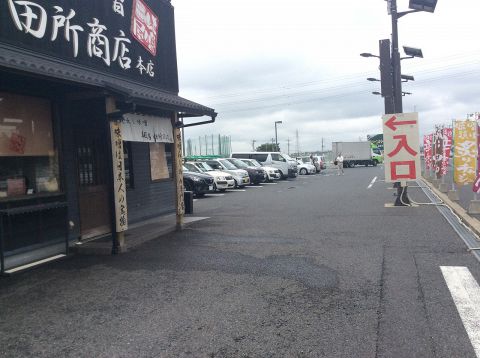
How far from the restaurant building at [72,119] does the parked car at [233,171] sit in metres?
12.7

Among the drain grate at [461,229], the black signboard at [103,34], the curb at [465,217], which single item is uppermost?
the black signboard at [103,34]

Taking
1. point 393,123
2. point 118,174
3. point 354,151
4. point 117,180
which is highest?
point 393,123

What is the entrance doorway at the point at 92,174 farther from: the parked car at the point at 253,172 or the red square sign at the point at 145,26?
the parked car at the point at 253,172

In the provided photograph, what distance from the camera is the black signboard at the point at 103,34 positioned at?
6555mm

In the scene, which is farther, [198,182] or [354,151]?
[354,151]

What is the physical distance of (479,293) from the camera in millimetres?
4797

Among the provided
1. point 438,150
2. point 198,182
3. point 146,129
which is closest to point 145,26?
point 146,129

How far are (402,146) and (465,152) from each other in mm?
2322

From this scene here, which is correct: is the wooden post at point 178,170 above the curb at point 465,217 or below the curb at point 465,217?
above

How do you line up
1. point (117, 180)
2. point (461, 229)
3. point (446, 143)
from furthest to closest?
point (446, 143)
point (461, 229)
point (117, 180)

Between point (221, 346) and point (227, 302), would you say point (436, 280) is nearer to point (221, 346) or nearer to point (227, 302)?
point (227, 302)

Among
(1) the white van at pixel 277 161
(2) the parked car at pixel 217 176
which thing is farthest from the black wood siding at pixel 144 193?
(1) the white van at pixel 277 161

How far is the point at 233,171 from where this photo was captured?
22.9 m

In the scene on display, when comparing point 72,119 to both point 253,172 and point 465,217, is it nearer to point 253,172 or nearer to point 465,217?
point 465,217
